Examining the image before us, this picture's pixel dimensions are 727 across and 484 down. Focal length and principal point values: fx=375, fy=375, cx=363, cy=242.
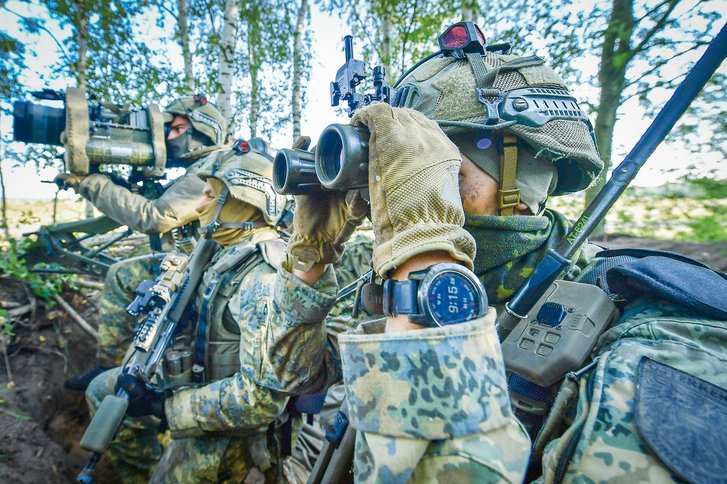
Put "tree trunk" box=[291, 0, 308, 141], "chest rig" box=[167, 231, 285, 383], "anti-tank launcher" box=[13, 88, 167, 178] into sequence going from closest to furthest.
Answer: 1. "chest rig" box=[167, 231, 285, 383]
2. "anti-tank launcher" box=[13, 88, 167, 178]
3. "tree trunk" box=[291, 0, 308, 141]

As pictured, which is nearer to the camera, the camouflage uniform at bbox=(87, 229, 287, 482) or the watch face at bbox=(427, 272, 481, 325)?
the watch face at bbox=(427, 272, 481, 325)

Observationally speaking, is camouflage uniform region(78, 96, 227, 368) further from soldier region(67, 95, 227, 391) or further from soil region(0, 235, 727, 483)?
soil region(0, 235, 727, 483)

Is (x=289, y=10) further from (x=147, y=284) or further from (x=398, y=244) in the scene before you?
(x=398, y=244)

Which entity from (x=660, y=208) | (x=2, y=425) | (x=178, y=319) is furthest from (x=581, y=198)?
(x=2, y=425)

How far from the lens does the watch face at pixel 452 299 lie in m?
0.89

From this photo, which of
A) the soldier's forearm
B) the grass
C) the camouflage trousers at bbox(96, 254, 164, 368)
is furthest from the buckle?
the camouflage trousers at bbox(96, 254, 164, 368)

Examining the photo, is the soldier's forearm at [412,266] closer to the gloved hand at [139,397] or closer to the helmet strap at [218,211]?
the gloved hand at [139,397]

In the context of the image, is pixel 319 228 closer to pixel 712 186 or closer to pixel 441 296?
pixel 441 296

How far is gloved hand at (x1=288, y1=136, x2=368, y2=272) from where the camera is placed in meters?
1.61

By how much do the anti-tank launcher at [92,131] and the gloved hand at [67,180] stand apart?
3.8 inches

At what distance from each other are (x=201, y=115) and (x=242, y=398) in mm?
4932

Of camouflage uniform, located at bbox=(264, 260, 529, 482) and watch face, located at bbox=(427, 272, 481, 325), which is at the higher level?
watch face, located at bbox=(427, 272, 481, 325)

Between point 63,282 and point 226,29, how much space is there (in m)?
4.59

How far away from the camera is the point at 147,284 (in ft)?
9.82
